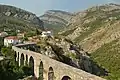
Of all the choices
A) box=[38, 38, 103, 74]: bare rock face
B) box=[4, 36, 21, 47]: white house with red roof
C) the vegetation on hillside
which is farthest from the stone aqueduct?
the vegetation on hillside

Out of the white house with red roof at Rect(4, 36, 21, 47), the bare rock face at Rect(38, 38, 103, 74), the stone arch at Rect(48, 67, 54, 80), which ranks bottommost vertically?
the stone arch at Rect(48, 67, 54, 80)

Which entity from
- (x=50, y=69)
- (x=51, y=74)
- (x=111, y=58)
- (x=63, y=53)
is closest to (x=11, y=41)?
(x=63, y=53)

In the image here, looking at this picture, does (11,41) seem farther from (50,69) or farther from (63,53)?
(50,69)

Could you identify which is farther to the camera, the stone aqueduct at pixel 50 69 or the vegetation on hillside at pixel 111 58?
the vegetation on hillside at pixel 111 58

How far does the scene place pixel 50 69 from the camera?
29891 millimetres

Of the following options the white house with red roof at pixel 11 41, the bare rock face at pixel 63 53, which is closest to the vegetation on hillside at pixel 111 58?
the bare rock face at pixel 63 53

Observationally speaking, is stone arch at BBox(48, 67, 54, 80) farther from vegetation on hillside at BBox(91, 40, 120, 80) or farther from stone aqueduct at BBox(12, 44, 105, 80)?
vegetation on hillside at BBox(91, 40, 120, 80)

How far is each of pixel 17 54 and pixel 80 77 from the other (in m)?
23.3

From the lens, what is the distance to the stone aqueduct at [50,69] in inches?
897

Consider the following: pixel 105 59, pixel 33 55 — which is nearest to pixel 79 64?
pixel 33 55

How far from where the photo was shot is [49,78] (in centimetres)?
3055

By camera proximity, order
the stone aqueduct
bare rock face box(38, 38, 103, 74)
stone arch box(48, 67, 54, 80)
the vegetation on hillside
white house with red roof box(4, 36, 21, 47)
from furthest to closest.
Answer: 1. the vegetation on hillside
2. white house with red roof box(4, 36, 21, 47)
3. bare rock face box(38, 38, 103, 74)
4. stone arch box(48, 67, 54, 80)
5. the stone aqueduct

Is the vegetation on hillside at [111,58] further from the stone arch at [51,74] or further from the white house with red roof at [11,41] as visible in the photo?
the stone arch at [51,74]

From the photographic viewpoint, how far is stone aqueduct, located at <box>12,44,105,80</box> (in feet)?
74.8
